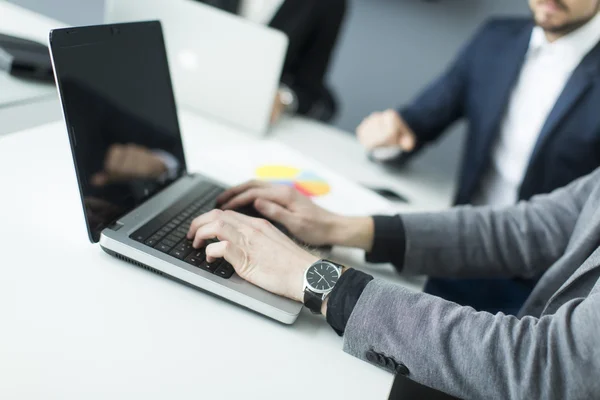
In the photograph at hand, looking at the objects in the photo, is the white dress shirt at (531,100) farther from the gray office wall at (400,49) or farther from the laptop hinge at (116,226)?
the laptop hinge at (116,226)

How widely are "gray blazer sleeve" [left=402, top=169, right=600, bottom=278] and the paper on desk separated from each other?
0.19 m

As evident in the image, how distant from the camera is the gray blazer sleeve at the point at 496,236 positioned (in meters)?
0.83

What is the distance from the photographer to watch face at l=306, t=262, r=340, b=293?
589 mm

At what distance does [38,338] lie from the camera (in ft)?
1.57

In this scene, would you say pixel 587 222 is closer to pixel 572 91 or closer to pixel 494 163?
pixel 572 91

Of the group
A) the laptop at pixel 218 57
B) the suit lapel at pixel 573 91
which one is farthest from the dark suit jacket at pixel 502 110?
the laptop at pixel 218 57

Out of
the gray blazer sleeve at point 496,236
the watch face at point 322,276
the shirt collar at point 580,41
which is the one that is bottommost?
the gray blazer sleeve at point 496,236

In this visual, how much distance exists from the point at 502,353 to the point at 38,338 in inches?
18.3

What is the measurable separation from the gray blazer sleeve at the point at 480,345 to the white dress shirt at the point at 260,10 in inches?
50.4

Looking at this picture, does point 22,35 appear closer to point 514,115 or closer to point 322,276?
point 322,276

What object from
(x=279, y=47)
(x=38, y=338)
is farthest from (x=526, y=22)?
(x=38, y=338)

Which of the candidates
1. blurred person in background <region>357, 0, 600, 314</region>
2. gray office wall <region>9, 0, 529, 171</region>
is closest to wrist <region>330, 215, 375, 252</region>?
blurred person in background <region>357, 0, 600, 314</region>

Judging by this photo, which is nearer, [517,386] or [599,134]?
[517,386]

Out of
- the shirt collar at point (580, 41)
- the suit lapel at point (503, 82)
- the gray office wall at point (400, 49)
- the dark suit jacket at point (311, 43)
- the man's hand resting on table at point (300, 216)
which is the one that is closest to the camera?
the man's hand resting on table at point (300, 216)
